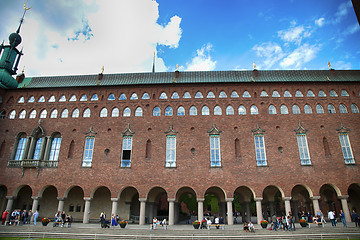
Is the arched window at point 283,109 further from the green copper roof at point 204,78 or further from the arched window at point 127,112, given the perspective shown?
the arched window at point 127,112

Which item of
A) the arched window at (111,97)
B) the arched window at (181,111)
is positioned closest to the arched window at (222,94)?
the arched window at (181,111)

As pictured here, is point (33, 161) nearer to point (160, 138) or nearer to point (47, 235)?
point (47, 235)

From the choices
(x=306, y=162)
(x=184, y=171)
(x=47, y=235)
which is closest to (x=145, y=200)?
(x=184, y=171)

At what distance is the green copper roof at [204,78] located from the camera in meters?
28.6

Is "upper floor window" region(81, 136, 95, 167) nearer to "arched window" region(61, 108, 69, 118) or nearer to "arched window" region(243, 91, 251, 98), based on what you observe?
"arched window" region(61, 108, 69, 118)

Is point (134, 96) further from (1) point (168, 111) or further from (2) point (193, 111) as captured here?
(2) point (193, 111)

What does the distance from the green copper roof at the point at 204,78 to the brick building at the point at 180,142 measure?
0.58ft

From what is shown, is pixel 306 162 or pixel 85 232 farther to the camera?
pixel 306 162

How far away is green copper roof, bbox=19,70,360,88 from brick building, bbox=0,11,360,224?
0.18 m

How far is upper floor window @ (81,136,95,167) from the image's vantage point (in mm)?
26261

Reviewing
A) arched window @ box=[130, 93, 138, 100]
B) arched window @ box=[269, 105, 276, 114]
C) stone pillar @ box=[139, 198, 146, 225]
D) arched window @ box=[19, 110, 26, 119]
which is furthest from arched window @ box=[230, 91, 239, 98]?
arched window @ box=[19, 110, 26, 119]

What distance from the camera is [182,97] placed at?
1103 inches

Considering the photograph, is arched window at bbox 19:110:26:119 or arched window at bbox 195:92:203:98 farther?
arched window at bbox 19:110:26:119

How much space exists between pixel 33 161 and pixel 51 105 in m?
6.76
